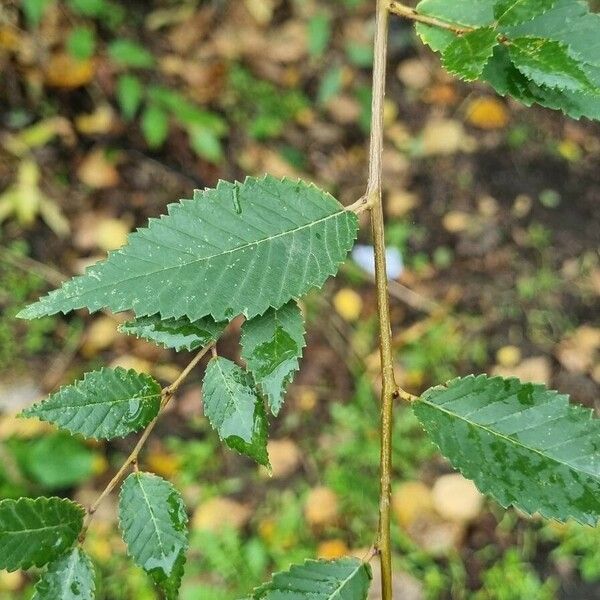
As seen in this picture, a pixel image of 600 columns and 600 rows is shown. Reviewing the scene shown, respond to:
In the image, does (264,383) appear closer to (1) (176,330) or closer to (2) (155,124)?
(1) (176,330)

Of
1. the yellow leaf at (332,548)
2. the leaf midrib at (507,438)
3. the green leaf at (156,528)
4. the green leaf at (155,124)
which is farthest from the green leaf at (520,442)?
the green leaf at (155,124)

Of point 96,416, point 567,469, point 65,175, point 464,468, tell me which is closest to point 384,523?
point 464,468

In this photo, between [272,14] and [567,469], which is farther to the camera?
[272,14]

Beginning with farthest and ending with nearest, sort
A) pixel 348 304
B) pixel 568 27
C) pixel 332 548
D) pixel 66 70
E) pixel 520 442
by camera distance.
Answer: pixel 66 70 → pixel 348 304 → pixel 332 548 → pixel 568 27 → pixel 520 442

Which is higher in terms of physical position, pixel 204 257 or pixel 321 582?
pixel 204 257

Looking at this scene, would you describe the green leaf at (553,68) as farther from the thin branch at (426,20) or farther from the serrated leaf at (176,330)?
the serrated leaf at (176,330)

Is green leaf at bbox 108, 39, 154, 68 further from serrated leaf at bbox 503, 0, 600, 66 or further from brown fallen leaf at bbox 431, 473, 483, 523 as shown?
serrated leaf at bbox 503, 0, 600, 66

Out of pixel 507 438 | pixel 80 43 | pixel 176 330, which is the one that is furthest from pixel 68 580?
pixel 80 43

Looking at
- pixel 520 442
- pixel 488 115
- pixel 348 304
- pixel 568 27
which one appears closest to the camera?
pixel 520 442

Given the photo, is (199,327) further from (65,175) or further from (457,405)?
(65,175)
